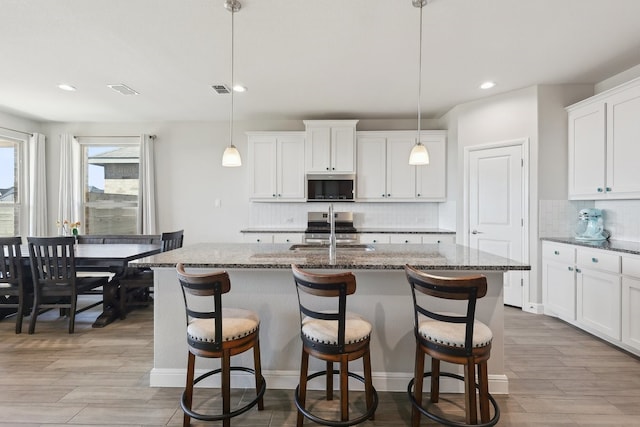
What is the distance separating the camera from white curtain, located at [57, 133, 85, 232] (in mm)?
4953

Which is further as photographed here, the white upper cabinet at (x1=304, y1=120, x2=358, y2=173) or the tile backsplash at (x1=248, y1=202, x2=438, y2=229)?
the tile backsplash at (x1=248, y1=202, x2=438, y2=229)

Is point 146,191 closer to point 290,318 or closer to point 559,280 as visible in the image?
point 290,318

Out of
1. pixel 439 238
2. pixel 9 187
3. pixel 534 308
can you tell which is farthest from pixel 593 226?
pixel 9 187

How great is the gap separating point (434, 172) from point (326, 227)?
1.83 metres

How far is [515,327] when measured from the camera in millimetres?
3174

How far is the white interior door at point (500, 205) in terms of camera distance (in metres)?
3.68

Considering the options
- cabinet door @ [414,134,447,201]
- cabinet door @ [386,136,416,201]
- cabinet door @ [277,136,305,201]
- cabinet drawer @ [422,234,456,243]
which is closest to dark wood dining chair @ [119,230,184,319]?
cabinet door @ [277,136,305,201]

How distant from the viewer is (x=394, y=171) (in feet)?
15.4

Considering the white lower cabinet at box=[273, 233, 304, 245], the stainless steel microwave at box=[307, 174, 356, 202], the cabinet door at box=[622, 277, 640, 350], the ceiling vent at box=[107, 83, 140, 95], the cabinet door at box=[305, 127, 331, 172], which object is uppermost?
the ceiling vent at box=[107, 83, 140, 95]

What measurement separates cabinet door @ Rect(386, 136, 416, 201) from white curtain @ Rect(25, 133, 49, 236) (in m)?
5.49

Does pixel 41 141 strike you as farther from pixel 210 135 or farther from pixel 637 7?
pixel 637 7

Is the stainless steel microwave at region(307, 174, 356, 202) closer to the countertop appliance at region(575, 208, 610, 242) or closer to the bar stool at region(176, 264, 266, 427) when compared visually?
the countertop appliance at region(575, 208, 610, 242)

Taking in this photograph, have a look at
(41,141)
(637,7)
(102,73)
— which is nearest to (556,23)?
(637,7)

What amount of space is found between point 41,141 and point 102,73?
2.81m
